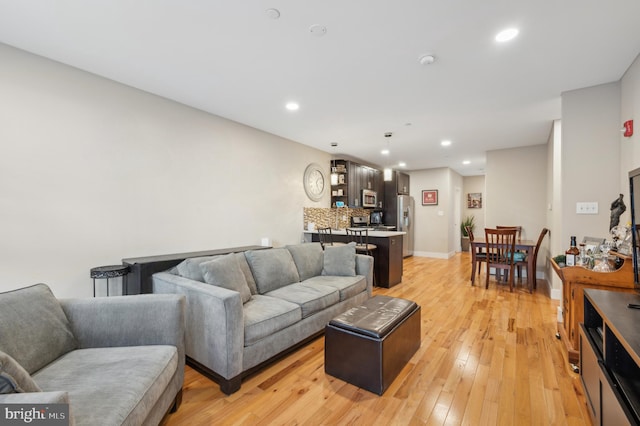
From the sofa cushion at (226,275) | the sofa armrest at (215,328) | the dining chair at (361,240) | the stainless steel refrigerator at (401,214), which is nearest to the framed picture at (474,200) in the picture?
the stainless steel refrigerator at (401,214)

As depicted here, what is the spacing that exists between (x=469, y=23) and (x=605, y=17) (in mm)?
911

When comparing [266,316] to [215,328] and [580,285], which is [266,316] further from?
[580,285]

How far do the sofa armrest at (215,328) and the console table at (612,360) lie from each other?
197 centimetres

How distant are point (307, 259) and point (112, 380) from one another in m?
2.41

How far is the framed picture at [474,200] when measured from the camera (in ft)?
30.7

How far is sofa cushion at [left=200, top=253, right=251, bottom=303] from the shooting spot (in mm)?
2359

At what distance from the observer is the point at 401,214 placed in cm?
739

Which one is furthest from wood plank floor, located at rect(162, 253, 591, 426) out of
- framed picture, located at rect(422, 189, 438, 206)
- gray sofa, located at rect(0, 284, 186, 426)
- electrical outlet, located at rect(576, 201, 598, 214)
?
framed picture, located at rect(422, 189, 438, 206)

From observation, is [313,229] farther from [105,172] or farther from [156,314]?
[156,314]

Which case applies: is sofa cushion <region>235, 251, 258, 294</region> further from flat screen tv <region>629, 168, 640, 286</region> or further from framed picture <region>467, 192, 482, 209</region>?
framed picture <region>467, 192, 482, 209</region>

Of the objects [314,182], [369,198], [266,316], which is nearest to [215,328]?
[266,316]

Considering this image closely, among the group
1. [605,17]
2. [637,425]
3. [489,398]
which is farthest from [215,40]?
[489,398]

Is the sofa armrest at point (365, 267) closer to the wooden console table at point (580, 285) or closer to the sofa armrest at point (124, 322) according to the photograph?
the wooden console table at point (580, 285)

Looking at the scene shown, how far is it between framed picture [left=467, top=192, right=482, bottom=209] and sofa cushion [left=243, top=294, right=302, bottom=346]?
882 cm
